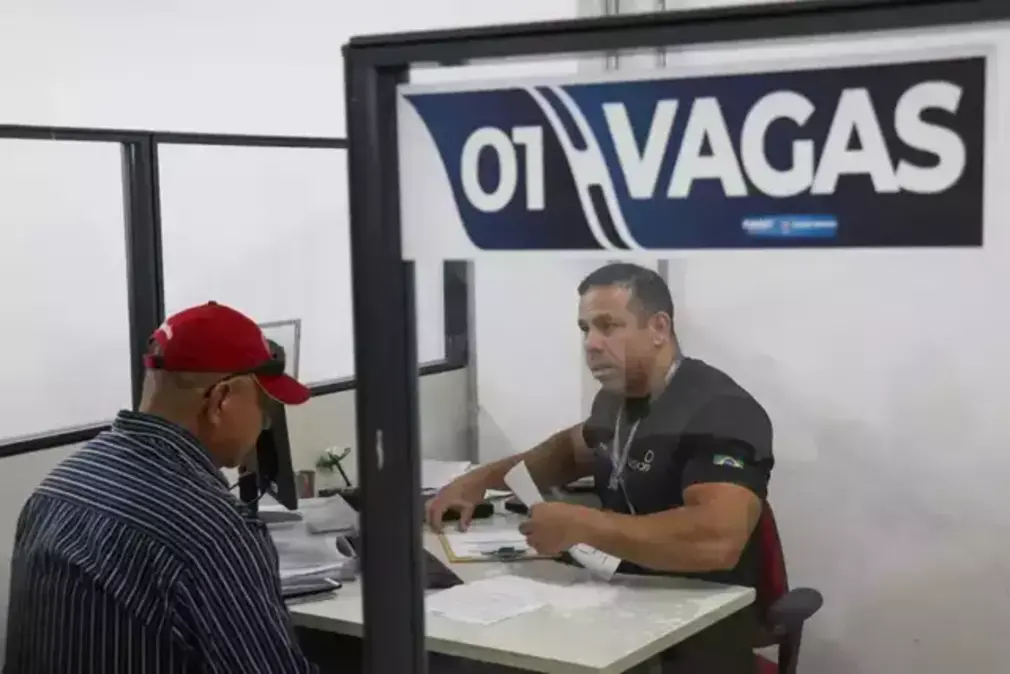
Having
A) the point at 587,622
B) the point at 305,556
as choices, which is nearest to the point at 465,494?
the point at 587,622

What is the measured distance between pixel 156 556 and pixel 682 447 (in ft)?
3.12

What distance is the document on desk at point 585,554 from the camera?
2135 millimetres

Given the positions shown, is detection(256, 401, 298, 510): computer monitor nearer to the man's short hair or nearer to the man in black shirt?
the man in black shirt

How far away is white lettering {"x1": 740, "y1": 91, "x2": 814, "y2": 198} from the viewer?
0.79 metres

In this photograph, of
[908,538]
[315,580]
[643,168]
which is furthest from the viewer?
[908,538]

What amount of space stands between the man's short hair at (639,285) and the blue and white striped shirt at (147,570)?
593mm

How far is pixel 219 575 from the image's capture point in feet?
5.32

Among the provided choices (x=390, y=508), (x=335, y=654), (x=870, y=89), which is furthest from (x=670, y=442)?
(x=870, y=89)

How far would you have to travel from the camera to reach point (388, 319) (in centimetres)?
93

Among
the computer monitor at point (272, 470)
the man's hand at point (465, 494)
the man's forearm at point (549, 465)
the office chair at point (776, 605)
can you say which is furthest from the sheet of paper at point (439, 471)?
the office chair at point (776, 605)

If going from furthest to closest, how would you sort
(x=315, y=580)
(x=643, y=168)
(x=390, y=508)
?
1. (x=315, y=580)
2. (x=390, y=508)
3. (x=643, y=168)

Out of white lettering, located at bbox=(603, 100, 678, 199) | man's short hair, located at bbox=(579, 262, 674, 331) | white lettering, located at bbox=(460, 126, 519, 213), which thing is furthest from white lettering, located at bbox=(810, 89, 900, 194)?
man's short hair, located at bbox=(579, 262, 674, 331)

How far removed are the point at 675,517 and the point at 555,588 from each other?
0.25 meters

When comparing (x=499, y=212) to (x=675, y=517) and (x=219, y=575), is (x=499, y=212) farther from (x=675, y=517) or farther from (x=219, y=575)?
(x=675, y=517)
